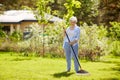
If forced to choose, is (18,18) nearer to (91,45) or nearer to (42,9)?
(42,9)

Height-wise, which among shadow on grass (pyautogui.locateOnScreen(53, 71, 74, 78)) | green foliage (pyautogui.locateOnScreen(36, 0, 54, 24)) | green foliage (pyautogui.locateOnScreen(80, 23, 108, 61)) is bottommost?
shadow on grass (pyautogui.locateOnScreen(53, 71, 74, 78))

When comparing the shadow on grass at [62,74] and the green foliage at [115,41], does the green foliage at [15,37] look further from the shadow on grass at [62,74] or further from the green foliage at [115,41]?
the shadow on grass at [62,74]

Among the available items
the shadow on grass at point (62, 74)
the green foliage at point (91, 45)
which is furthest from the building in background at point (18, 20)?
the shadow on grass at point (62, 74)

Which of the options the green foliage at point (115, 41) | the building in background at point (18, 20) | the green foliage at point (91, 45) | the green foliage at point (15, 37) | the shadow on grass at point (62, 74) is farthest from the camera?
the building in background at point (18, 20)

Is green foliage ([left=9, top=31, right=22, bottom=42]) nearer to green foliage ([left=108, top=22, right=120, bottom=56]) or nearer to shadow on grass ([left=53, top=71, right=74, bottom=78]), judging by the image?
green foliage ([left=108, top=22, right=120, bottom=56])

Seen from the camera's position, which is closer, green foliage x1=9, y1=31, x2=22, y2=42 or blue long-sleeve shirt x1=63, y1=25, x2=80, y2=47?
blue long-sleeve shirt x1=63, y1=25, x2=80, y2=47

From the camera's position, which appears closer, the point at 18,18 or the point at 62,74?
the point at 62,74

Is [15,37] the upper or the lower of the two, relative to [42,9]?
lower

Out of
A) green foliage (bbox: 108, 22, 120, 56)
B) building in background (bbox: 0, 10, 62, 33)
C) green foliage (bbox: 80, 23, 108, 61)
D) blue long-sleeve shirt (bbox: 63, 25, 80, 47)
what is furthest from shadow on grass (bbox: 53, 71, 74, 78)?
building in background (bbox: 0, 10, 62, 33)

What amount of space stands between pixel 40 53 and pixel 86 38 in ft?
9.61

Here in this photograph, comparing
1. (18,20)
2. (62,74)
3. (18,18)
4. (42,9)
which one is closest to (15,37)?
(42,9)

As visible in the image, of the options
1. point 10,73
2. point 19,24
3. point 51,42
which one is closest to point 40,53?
point 51,42

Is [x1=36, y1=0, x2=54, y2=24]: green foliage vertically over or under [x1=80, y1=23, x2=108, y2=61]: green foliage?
over

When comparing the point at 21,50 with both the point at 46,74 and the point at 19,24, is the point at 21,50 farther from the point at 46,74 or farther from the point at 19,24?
the point at 19,24
